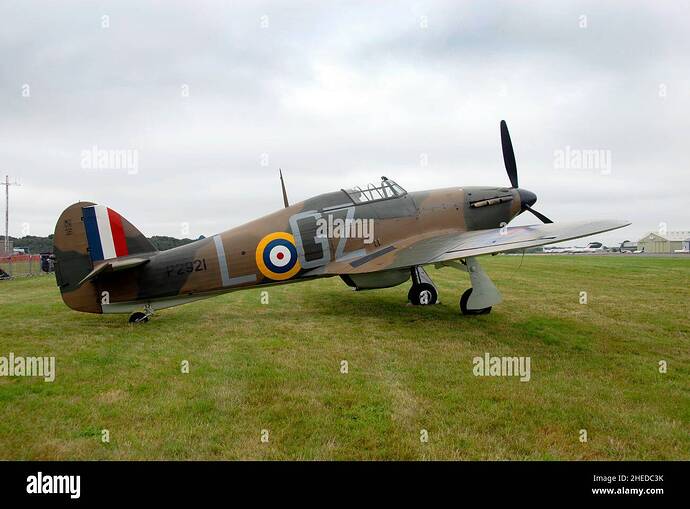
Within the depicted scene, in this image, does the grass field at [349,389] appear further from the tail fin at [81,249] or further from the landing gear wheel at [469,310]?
the tail fin at [81,249]

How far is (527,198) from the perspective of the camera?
11.7 metres

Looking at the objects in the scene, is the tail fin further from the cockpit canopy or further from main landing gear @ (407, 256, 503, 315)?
main landing gear @ (407, 256, 503, 315)

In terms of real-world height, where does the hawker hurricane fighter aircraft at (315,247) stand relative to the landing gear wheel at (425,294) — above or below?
above

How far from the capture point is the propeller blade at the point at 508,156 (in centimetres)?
1192

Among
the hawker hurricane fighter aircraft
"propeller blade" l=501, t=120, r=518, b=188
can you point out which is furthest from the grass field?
"propeller blade" l=501, t=120, r=518, b=188

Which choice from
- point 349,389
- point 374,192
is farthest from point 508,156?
point 349,389

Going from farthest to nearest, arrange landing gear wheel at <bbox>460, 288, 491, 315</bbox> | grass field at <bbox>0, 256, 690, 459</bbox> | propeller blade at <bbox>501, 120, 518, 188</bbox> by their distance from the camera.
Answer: propeller blade at <bbox>501, 120, 518, 188</bbox>, landing gear wheel at <bbox>460, 288, 491, 315</bbox>, grass field at <bbox>0, 256, 690, 459</bbox>

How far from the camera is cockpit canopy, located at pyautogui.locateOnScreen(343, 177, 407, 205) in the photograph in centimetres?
1073

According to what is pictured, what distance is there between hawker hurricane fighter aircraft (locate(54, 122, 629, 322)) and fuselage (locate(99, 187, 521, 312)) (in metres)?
0.02

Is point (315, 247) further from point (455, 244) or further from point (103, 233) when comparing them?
point (103, 233)

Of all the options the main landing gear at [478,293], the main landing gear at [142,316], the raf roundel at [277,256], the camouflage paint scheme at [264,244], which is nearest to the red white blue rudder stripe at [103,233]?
the camouflage paint scheme at [264,244]

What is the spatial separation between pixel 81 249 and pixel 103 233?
0.53 metres

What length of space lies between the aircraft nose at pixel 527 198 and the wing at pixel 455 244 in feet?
7.33
